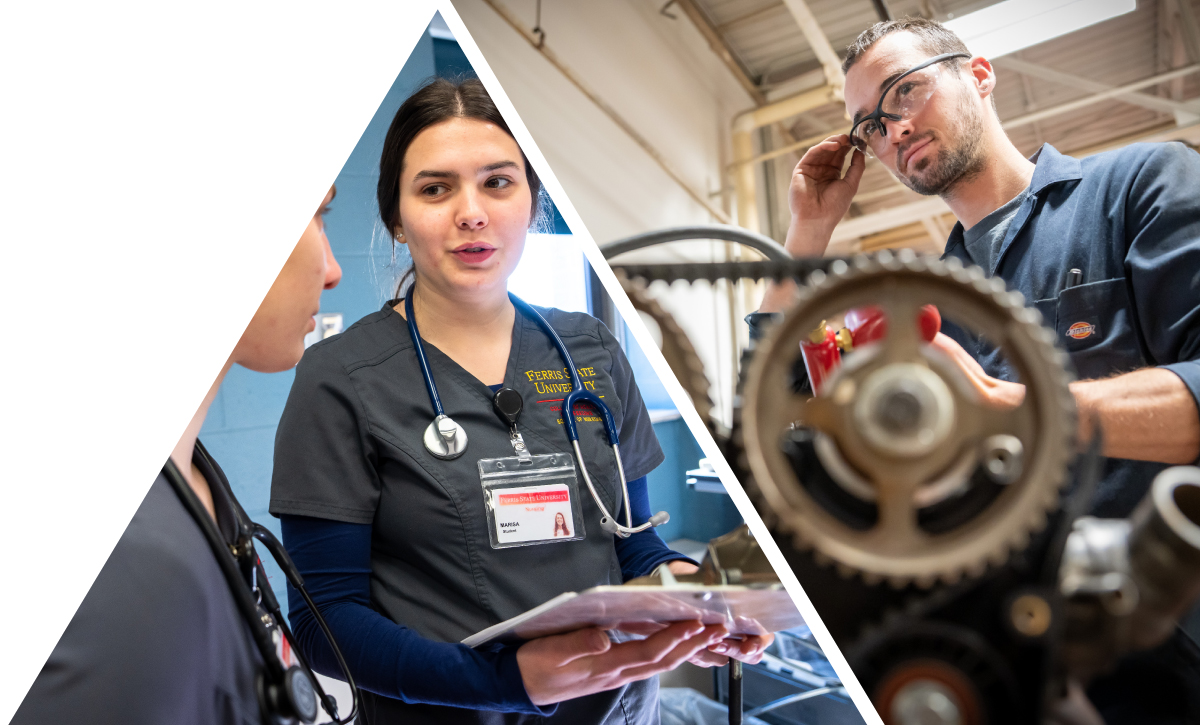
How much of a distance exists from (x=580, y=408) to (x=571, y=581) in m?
0.17

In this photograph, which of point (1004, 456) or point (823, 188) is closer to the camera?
point (1004, 456)

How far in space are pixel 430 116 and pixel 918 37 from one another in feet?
1.47

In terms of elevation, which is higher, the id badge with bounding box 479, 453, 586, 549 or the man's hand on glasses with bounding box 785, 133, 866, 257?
the man's hand on glasses with bounding box 785, 133, 866, 257

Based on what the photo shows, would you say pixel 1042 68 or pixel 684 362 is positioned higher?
pixel 1042 68

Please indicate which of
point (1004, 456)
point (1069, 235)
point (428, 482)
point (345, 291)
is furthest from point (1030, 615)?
point (345, 291)

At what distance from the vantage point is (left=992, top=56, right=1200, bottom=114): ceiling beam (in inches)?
11.3

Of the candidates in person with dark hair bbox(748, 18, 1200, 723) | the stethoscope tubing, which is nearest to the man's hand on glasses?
person with dark hair bbox(748, 18, 1200, 723)

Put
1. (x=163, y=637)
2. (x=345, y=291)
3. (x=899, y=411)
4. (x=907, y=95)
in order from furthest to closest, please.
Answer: (x=345, y=291) → (x=163, y=637) → (x=907, y=95) → (x=899, y=411)

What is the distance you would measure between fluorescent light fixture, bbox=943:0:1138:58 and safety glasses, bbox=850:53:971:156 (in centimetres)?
1

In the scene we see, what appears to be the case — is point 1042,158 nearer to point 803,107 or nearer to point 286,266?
point 803,107

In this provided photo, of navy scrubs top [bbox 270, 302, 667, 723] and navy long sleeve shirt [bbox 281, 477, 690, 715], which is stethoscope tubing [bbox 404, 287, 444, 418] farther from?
navy long sleeve shirt [bbox 281, 477, 690, 715]

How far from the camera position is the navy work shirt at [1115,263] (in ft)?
0.80

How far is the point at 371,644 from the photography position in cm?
56

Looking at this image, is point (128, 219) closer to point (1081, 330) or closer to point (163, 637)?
point (163, 637)
